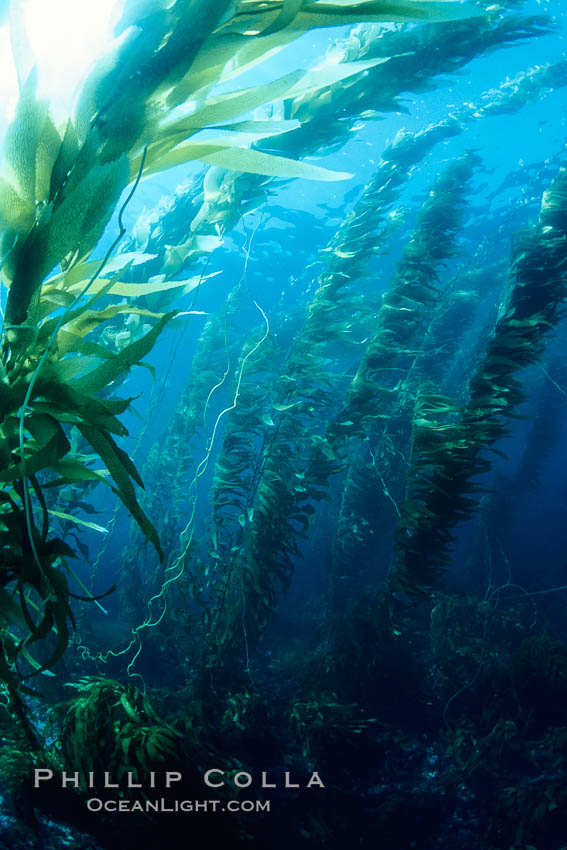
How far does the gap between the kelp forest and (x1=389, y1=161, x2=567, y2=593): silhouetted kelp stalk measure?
29 mm

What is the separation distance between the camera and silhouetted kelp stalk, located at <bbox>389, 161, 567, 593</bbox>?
12.4ft

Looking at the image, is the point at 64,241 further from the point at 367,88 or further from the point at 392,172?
the point at 392,172

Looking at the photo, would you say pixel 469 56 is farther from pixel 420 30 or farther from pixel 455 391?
pixel 455 391

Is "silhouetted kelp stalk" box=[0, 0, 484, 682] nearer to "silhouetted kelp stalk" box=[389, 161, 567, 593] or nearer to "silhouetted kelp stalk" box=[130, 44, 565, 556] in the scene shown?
"silhouetted kelp stalk" box=[389, 161, 567, 593]

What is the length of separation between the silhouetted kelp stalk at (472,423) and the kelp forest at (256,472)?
0.09 ft

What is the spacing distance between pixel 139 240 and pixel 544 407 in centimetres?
1280

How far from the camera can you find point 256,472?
5531mm

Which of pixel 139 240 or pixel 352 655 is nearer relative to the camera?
pixel 139 240

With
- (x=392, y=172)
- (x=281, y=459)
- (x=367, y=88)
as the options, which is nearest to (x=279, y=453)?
(x=281, y=459)

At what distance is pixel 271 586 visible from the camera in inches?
202

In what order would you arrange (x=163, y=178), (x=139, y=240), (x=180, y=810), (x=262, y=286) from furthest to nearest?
1. (x=262, y=286)
2. (x=163, y=178)
3. (x=139, y=240)
4. (x=180, y=810)

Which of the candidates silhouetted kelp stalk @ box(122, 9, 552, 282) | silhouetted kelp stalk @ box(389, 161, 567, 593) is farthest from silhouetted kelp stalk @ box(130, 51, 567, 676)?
silhouetted kelp stalk @ box(122, 9, 552, 282)

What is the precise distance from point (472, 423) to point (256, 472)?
2.94 m

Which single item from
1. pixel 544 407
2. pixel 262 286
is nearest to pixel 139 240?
pixel 544 407
